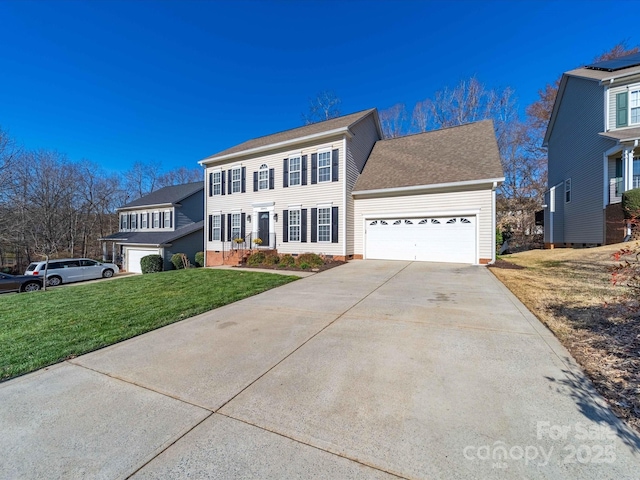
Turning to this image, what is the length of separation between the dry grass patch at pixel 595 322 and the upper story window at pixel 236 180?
14.1 meters

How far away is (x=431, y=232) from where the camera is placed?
1216 centimetres

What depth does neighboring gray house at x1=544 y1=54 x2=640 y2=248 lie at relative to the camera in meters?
12.3

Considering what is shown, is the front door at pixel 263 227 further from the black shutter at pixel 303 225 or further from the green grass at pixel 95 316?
the green grass at pixel 95 316

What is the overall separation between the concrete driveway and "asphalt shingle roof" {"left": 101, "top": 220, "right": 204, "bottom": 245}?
61.8ft

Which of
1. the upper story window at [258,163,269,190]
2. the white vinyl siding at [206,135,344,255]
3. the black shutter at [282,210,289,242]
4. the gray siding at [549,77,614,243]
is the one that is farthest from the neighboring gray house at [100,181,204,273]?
the gray siding at [549,77,614,243]

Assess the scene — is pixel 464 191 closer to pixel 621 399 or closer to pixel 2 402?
pixel 621 399

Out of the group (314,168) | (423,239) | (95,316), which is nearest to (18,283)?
(95,316)

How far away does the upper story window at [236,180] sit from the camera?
1677 centimetres

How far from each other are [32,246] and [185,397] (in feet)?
102

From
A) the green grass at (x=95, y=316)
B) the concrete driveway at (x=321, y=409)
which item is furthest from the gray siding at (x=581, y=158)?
the green grass at (x=95, y=316)

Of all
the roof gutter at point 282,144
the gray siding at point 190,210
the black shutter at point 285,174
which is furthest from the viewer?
the gray siding at point 190,210

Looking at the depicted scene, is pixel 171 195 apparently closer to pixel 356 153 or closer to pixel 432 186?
pixel 356 153

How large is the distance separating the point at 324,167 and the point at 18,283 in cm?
1668

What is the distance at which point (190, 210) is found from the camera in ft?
79.8
